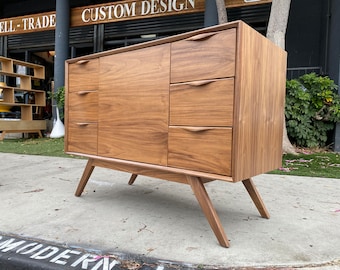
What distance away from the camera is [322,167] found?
11.7 feet

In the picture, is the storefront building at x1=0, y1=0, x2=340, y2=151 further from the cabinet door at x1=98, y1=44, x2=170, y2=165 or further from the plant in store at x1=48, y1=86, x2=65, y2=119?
the cabinet door at x1=98, y1=44, x2=170, y2=165

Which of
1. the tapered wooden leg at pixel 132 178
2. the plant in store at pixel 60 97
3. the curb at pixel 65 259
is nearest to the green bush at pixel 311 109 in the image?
the tapered wooden leg at pixel 132 178

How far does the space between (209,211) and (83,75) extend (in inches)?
54.4

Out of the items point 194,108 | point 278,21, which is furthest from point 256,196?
point 278,21

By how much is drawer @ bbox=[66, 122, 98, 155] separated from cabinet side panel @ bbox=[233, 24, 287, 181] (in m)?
1.11

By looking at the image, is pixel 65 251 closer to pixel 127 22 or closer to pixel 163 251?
pixel 163 251

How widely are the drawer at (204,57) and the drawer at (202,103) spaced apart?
1.6 inches

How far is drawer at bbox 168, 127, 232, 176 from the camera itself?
4.56 ft

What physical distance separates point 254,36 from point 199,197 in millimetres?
874

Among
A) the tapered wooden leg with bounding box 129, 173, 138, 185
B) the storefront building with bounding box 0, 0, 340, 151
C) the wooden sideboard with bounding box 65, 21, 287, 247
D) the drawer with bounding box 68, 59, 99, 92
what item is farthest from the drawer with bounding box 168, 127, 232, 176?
the storefront building with bounding box 0, 0, 340, 151

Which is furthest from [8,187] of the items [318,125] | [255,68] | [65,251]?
[318,125]

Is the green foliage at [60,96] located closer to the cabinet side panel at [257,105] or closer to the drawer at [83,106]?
the drawer at [83,106]

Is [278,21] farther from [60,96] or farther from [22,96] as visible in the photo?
[22,96]

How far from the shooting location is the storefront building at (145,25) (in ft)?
18.9
